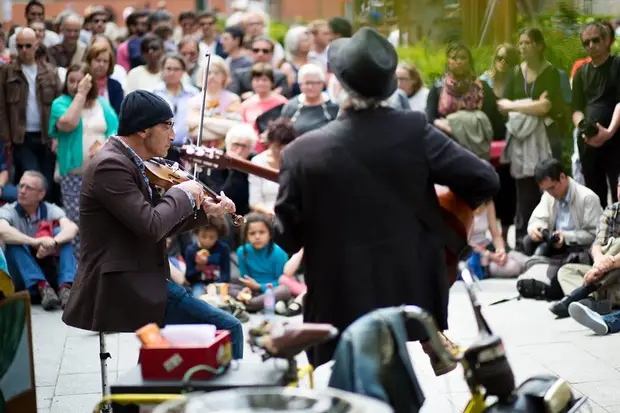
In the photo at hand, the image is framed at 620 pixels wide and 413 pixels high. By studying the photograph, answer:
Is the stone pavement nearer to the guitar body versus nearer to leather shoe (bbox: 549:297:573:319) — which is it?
leather shoe (bbox: 549:297:573:319)

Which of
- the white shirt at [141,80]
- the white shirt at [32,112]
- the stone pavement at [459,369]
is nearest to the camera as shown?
the stone pavement at [459,369]

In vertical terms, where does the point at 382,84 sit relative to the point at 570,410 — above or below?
above

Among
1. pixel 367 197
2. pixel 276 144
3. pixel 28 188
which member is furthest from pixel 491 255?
pixel 367 197

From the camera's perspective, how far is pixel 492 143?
10.8 metres

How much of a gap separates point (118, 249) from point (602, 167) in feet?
18.9

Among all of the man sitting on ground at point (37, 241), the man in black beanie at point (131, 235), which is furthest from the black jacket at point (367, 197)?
the man sitting on ground at point (37, 241)

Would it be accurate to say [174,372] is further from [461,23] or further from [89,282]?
[461,23]

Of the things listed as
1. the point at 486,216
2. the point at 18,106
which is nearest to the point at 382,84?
the point at 486,216

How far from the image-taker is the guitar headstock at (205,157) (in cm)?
562

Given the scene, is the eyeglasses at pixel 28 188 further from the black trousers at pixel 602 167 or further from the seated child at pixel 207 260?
the black trousers at pixel 602 167

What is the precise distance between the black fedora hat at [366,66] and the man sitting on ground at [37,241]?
509cm

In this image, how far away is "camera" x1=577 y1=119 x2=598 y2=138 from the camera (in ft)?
31.7

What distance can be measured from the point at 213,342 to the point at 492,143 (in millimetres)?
6791

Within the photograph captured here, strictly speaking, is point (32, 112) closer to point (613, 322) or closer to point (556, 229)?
point (556, 229)
